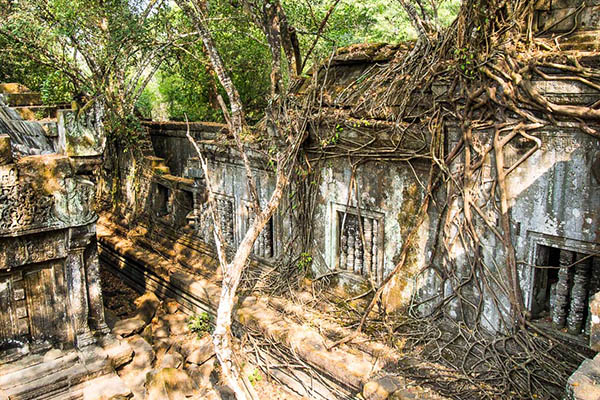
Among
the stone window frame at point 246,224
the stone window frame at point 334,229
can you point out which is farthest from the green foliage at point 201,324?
Result: the stone window frame at point 334,229

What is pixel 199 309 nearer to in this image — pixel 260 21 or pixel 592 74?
pixel 260 21

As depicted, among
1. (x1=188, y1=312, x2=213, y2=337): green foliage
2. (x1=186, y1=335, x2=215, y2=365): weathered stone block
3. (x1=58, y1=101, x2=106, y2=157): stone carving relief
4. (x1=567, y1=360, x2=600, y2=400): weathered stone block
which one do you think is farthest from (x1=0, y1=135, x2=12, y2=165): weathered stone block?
(x1=567, y1=360, x2=600, y2=400): weathered stone block

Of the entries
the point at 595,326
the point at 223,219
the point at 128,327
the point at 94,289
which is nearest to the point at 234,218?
the point at 223,219

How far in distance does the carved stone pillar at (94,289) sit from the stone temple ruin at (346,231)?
2cm

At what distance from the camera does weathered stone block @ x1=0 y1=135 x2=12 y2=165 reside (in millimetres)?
5078

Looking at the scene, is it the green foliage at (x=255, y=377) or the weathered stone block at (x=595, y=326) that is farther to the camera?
the green foliage at (x=255, y=377)

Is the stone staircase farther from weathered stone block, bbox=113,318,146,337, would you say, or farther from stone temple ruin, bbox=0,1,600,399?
weathered stone block, bbox=113,318,146,337

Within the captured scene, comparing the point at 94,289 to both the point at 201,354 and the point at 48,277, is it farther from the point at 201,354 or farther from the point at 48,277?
the point at 201,354

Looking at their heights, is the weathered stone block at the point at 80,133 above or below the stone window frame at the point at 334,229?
above

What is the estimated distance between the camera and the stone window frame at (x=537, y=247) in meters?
4.18

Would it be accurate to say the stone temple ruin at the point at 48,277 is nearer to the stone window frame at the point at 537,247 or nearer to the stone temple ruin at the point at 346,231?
the stone temple ruin at the point at 346,231

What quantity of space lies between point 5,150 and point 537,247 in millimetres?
5371

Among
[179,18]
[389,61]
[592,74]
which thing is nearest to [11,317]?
[389,61]

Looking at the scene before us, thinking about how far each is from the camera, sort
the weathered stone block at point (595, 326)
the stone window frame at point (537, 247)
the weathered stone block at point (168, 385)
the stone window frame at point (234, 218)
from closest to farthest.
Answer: the weathered stone block at point (595, 326), the stone window frame at point (537, 247), the weathered stone block at point (168, 385), the stone window frame at point (234, 218)
